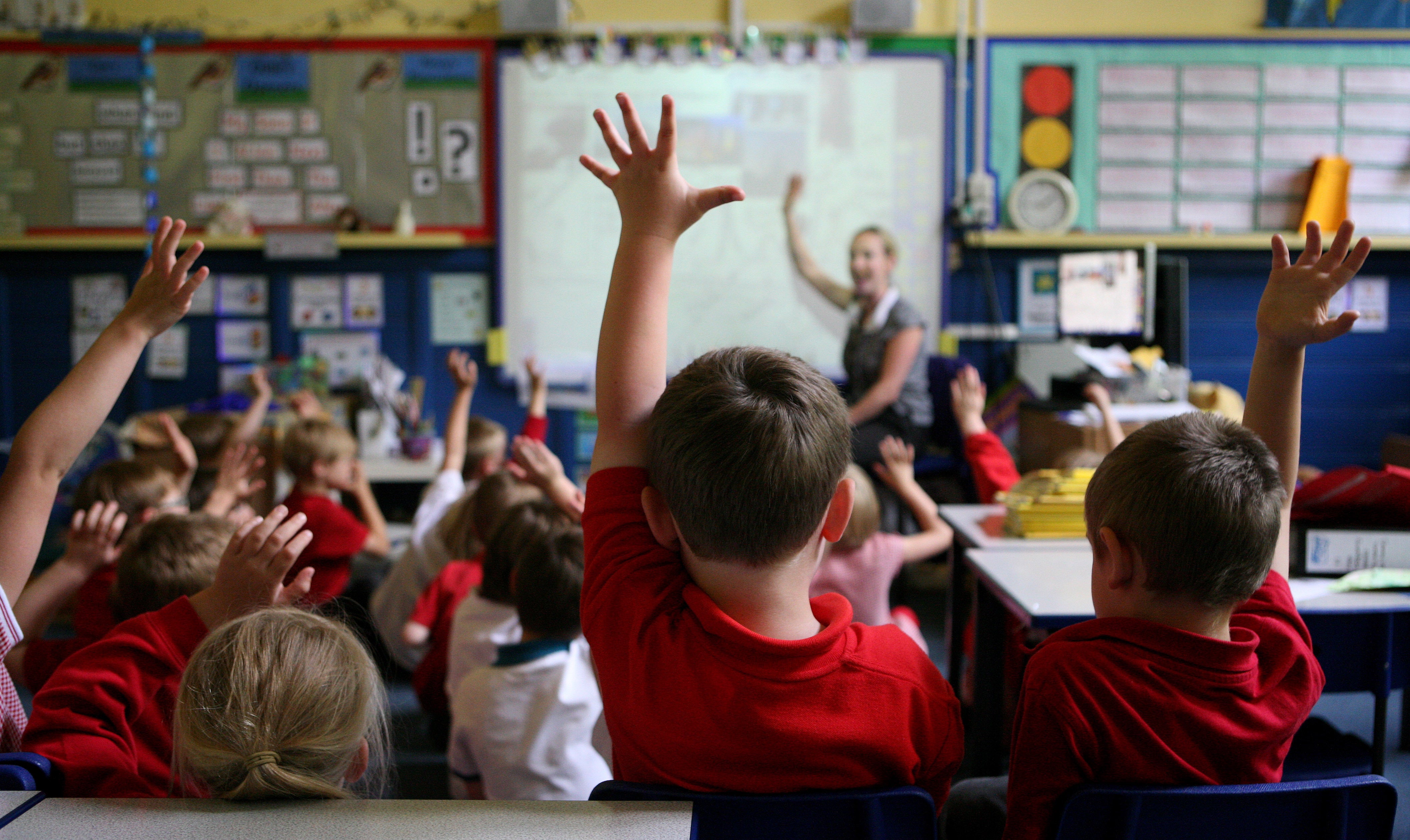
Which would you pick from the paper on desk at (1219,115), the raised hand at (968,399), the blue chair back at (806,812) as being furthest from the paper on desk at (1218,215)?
the blue chair back at (806,812)

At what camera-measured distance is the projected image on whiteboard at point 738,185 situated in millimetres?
4336

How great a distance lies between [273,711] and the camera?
32.4 inches

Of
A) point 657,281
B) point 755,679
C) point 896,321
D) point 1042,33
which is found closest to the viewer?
point 755,679

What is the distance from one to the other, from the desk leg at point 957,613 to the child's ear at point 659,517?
4.64 feet

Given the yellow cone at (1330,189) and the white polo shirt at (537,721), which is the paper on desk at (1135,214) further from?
the white polo shirt at (537,721)

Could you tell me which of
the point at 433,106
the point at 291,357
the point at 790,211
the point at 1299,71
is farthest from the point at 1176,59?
the point at 291,357

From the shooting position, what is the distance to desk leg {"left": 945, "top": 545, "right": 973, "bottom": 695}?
2176mm

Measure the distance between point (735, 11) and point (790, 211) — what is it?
0.91 meters

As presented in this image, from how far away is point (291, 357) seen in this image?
4504mm

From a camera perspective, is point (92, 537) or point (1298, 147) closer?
point (92, 537)

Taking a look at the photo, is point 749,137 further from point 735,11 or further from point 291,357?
point 291,357

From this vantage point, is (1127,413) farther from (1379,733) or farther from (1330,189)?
(1330,189)

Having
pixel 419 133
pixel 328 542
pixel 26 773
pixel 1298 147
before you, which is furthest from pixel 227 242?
pixel 1298 147

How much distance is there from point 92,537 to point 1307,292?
1.54 meters
